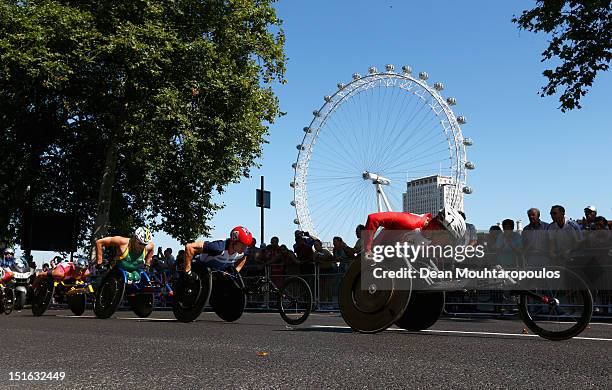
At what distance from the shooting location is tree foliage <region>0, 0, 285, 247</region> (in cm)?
2211

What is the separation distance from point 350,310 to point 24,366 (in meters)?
3.78

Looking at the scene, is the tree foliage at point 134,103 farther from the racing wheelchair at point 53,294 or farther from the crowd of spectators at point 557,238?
the crowd of spectators at point 557,238

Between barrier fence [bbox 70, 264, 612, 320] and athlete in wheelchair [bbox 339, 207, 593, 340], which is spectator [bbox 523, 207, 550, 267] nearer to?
barrier fence [bbox 70, 264, 612, 320]

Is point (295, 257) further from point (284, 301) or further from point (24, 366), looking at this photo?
point (24, 366)

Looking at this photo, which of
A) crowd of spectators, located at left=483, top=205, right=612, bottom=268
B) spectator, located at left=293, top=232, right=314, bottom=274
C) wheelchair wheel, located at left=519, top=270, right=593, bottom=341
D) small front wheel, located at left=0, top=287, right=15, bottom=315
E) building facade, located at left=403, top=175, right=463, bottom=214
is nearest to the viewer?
wheelchair wheel, located at left=519, top=270, right=593, bottom=341

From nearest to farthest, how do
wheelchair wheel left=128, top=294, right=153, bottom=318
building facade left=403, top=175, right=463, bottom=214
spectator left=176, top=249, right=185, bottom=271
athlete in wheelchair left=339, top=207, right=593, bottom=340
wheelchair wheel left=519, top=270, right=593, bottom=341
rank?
wheelchair wheel left=519, top=270, right=593, bottom=341
athlete in wheelchair left=339, top=207, right=593, bottom=340
wheelchair wheel left=128, top=294, right=153, bottom=318
spectator left=176, top=249, right=185, bottom=271
building facade left=403, top=175, right=463, bottom=214

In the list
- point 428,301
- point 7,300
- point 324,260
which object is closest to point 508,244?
point 428,301

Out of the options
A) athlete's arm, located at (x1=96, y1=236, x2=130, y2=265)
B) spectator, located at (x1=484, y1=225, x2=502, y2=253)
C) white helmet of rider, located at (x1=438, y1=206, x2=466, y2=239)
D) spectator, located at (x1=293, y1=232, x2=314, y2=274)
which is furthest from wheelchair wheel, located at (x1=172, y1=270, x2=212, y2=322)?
spectator, located at (x1=484, y1=225, x2=502, y2=253)

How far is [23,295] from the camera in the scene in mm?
15641

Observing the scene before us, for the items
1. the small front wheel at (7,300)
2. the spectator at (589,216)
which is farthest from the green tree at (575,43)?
the small front wheel at (7,300)

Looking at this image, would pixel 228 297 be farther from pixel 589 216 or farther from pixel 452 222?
pixel 589 216

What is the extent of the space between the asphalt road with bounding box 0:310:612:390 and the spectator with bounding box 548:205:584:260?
13.2 feet

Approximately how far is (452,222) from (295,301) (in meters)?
3.12

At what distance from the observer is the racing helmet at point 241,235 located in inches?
407
